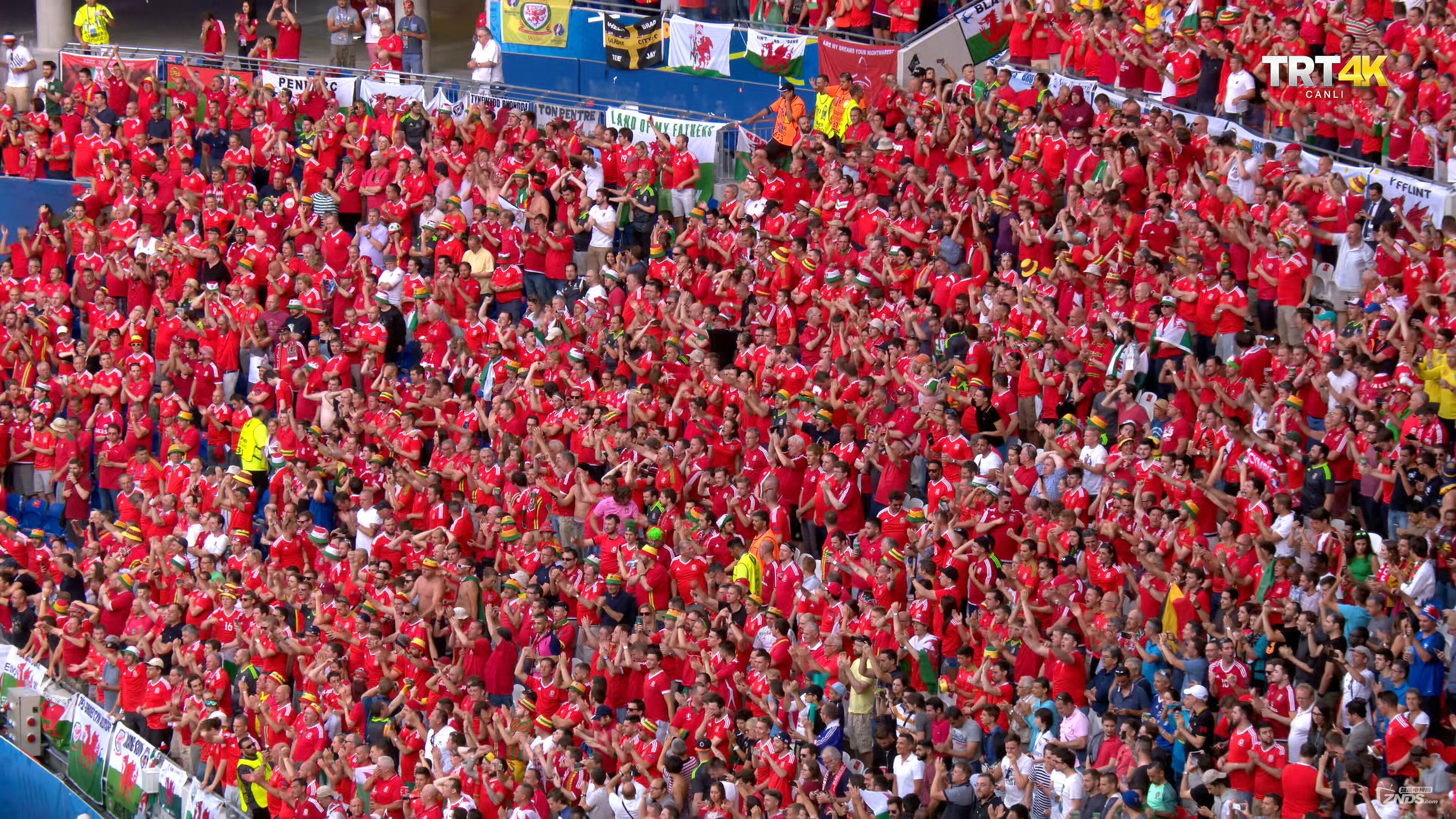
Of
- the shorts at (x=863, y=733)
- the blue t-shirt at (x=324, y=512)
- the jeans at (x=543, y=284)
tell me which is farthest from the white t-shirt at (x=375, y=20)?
the shorts at (x=863, y=733)

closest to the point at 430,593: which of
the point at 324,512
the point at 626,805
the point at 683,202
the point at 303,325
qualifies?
the point at 324,512

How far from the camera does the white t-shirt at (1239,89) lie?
21234 mm

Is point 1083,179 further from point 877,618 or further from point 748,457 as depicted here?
point 877,618

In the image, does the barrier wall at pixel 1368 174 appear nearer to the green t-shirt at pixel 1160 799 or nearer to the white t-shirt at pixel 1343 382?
the white t-shirt at pixel 1343 382

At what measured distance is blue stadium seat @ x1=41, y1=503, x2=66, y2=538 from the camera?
24.5m

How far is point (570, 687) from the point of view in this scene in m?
18.1

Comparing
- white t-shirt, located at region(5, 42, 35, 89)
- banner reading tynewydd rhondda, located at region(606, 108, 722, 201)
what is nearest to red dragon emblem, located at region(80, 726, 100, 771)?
banner reading tynewydd rhondda, located at region(606, 108, 722, 201)

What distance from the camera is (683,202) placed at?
24438 mm

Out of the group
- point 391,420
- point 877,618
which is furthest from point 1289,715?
point 391,420

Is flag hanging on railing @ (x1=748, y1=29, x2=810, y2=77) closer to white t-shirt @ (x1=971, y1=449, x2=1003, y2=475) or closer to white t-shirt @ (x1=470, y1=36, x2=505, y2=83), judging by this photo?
white t-shirt @ (x1=470, y1=36, x2=505, y2=83)

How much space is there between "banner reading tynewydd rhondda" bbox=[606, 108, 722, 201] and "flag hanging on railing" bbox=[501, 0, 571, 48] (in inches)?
133

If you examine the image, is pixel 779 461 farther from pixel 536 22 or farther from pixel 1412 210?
pixel 536 22

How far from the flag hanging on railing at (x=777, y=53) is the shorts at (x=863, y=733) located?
11560mm

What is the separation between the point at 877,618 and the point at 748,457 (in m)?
3.19
